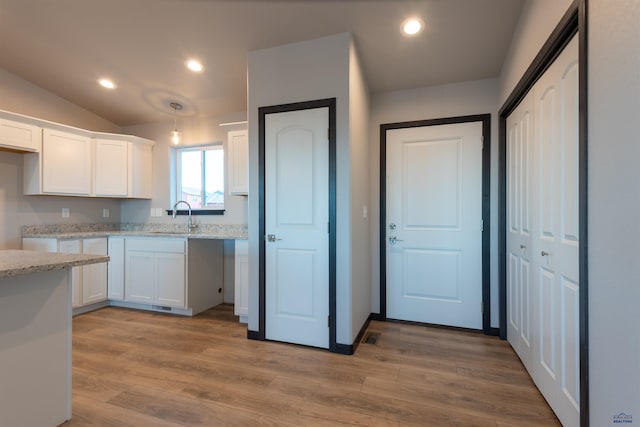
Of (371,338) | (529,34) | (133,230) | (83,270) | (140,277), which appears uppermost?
(529,34)

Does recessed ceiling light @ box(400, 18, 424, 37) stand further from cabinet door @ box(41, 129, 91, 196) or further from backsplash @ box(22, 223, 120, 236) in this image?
backsplash @ box(22, 223, 120, 236)

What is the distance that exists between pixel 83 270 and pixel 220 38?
2.98 metres

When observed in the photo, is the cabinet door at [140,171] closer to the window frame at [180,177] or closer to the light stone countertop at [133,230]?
the window frame at [180,177]

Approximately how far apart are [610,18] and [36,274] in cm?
270

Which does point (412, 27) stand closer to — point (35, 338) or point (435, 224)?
point (435, 224)

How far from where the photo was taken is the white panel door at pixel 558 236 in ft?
4.69

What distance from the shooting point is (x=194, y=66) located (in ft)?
9.60

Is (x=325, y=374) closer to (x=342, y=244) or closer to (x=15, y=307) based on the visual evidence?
(x=342, y=244)

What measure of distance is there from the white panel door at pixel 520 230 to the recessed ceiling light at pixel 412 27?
0.96m

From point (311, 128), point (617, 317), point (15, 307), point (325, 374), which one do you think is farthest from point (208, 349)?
point (617, 317)

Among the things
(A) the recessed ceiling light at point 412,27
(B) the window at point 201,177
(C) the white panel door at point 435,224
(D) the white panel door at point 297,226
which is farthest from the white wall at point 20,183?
(A) the recessed ceiling light at point 412,27

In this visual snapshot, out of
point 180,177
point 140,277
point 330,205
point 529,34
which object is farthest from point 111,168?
point 529,34

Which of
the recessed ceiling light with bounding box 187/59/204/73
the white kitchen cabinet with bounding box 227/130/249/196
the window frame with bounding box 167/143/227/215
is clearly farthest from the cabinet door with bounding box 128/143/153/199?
the recessed ceiling light with bounding box 187/59/204/73

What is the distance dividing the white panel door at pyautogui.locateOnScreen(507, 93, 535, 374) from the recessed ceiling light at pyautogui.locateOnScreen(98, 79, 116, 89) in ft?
13.7
